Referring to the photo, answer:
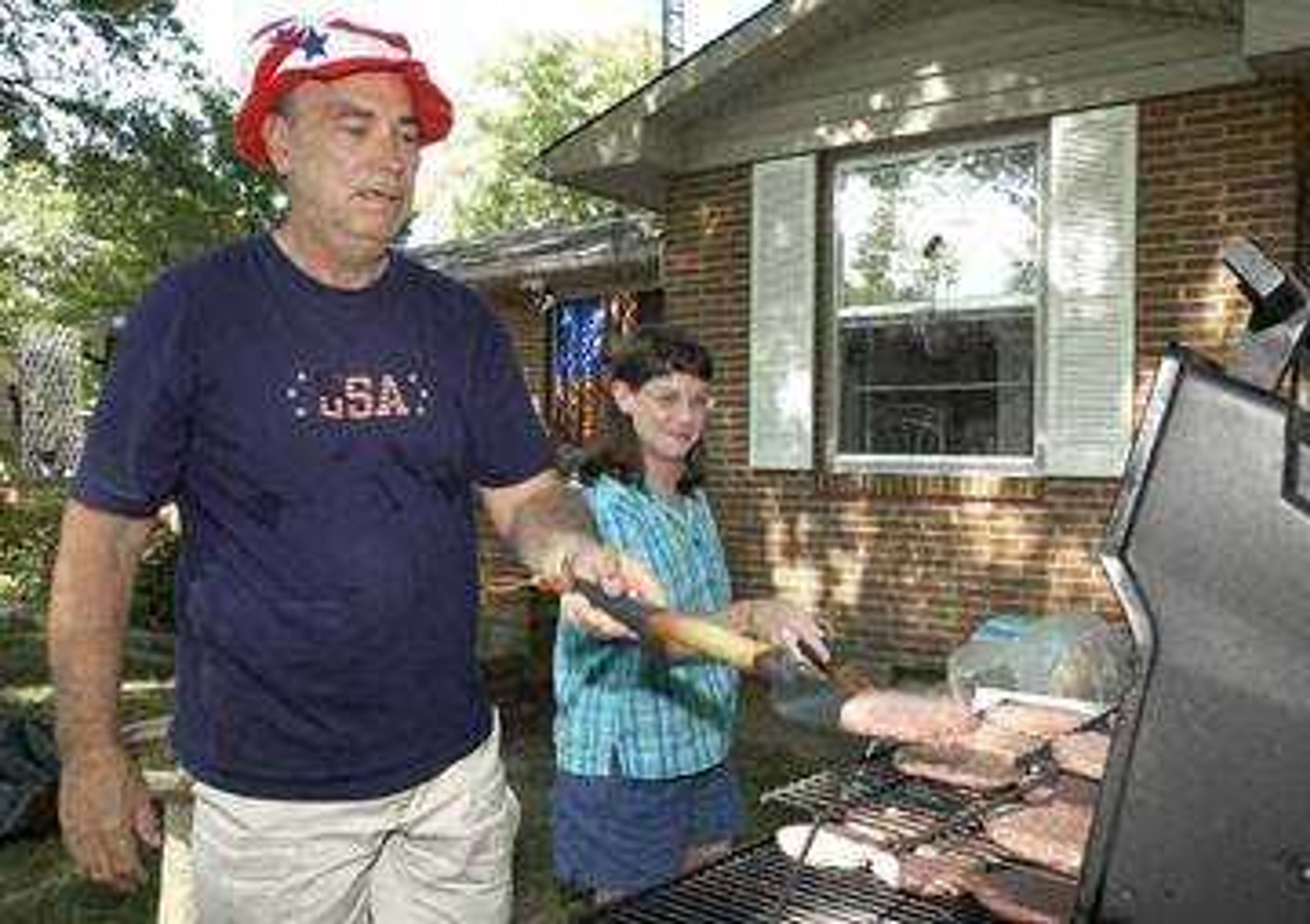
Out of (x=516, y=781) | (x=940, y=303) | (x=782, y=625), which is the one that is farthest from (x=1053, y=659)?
(x=782, y=625)

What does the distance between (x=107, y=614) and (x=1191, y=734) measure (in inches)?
66.5

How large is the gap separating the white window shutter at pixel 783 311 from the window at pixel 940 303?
0.65 ft

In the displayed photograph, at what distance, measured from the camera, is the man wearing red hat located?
2377 mm

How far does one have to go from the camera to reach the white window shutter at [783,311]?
920cm


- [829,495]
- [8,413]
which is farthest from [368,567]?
[8,413]

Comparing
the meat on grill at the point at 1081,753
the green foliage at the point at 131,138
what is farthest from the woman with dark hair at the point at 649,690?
the green foliage at the point at 131,138

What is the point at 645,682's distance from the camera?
3500 millimetres

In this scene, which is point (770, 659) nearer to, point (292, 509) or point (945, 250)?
point (292, 509)

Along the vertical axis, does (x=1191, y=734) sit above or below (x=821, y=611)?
above

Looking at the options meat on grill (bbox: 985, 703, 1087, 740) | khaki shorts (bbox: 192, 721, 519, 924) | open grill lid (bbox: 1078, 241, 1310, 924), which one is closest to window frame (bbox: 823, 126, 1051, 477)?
meat on grill (bbox: 985, 703, 1087, 740)

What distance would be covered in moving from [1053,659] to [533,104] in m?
53.1

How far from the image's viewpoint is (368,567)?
249 centimetres

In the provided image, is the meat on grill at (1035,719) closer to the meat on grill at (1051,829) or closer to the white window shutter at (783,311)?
the meat on grill at (1051,829)

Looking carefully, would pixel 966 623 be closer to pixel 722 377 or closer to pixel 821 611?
pixel 821 611
